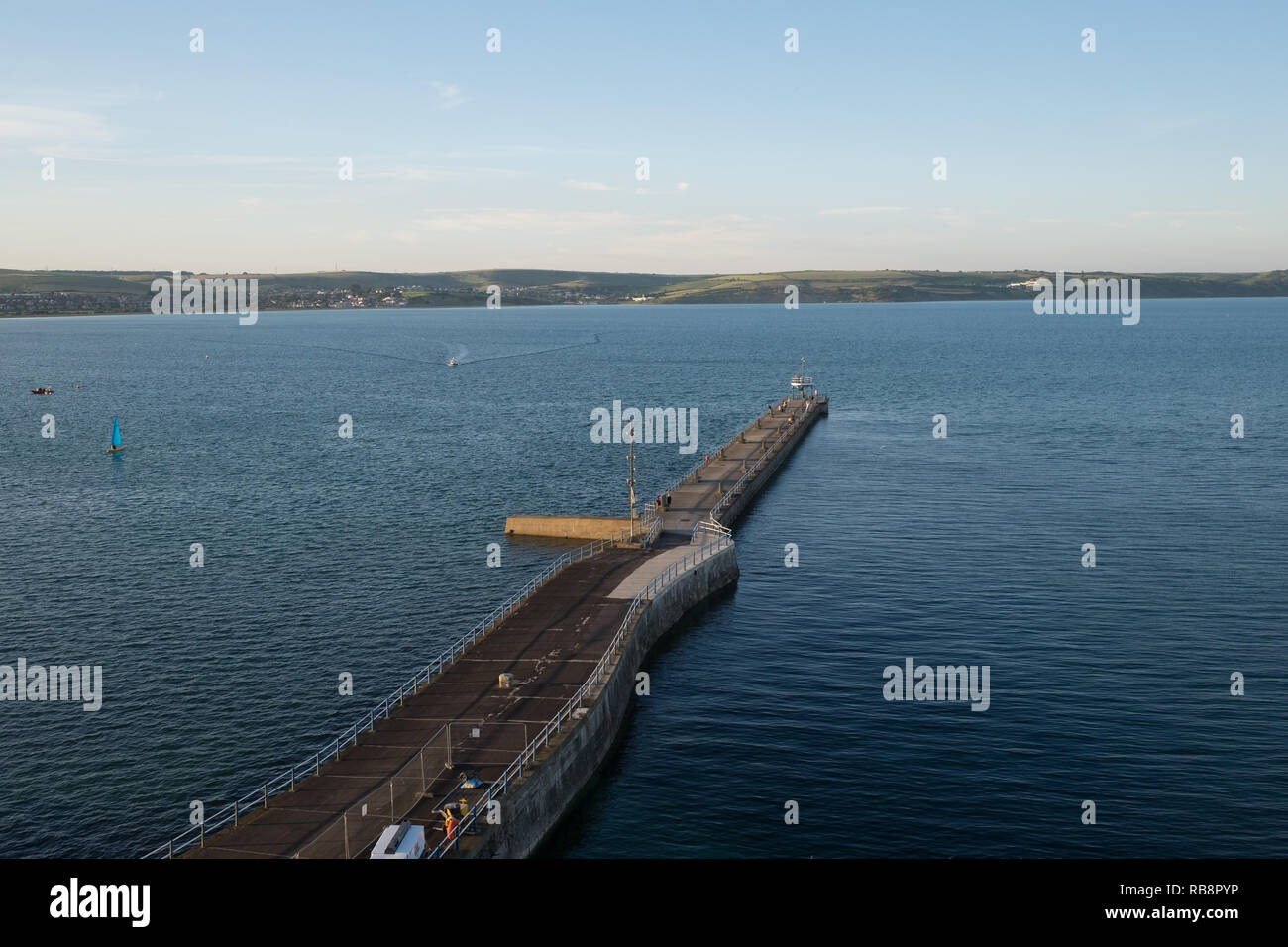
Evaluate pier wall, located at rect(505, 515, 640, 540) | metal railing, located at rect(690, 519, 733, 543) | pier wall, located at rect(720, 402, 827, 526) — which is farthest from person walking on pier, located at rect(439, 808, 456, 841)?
pier wall, located at rect(720, 402, 827, 526)

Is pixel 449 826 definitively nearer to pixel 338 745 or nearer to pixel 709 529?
pixel 338 745

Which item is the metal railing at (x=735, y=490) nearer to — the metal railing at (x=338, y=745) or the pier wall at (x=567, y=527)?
the pier wall at (x=567, y=527)

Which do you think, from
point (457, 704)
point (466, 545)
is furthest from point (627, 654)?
point (466, 545)

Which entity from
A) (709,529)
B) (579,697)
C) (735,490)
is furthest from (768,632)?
(735,490)
